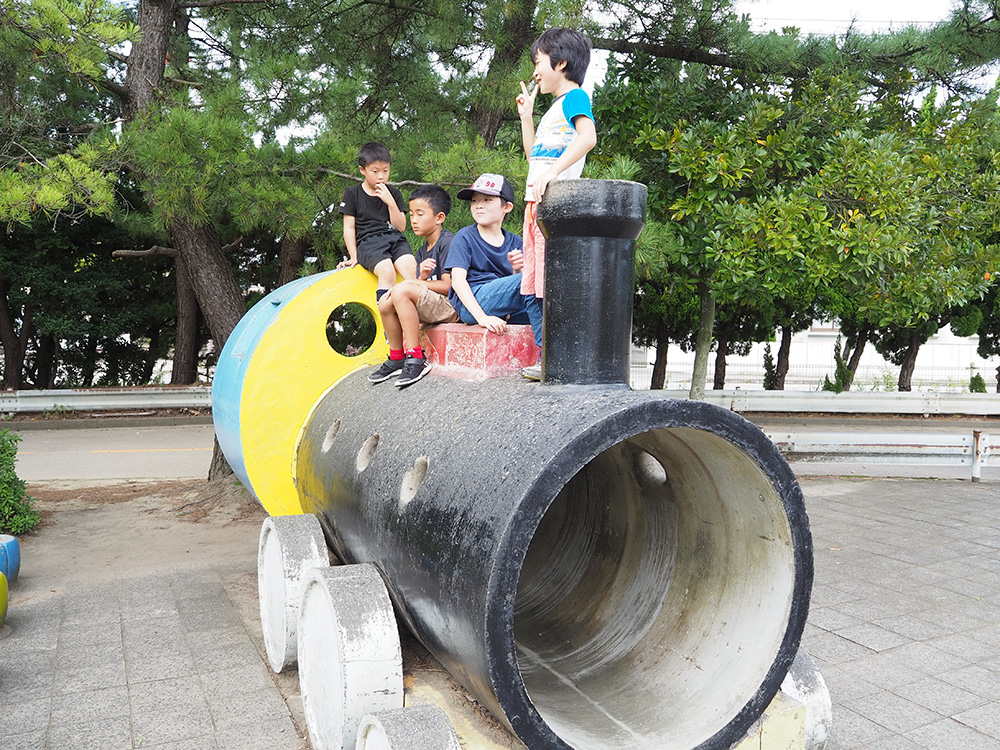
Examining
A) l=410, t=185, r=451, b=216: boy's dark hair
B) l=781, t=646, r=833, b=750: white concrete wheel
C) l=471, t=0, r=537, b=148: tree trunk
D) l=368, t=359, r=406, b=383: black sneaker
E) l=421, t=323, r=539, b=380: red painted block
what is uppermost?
l=471, t=0, r=537, b=148: tree trunk

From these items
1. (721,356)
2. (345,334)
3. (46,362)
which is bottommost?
(46,362)

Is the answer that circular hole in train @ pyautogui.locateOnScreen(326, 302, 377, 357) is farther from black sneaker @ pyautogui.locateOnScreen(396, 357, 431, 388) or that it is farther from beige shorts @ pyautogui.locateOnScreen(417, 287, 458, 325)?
black sneaker @ pyautogui.locateOnScreen(396, 357, 431, 388)

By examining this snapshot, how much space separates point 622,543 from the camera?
3652 millimetres

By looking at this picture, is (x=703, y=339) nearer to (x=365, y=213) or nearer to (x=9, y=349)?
(x=365, y=213)

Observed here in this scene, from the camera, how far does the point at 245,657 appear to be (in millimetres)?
4379

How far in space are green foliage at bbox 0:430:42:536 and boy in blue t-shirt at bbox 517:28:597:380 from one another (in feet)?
17.4

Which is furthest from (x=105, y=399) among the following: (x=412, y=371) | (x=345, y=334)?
(x=412, y=371)

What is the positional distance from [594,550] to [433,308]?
141cm

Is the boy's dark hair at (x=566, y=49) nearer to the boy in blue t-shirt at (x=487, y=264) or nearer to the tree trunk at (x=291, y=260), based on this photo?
the boy in blue t-shirt at (x=487, y=264)

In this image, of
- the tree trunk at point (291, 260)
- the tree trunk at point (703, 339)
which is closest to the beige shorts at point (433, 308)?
the tree trunk at point (291, 260)

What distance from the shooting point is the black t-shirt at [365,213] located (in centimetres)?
524

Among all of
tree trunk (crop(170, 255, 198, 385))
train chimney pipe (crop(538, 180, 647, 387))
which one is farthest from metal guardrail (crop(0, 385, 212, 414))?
train chimney pipe (crop(538, 180, 647, 387))

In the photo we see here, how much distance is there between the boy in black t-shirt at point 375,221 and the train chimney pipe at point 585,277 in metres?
2.22

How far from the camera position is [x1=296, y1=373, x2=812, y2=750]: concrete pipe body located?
239 cm
